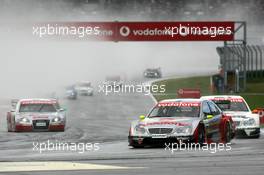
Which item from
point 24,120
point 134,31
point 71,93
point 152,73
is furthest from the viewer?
point 152,73

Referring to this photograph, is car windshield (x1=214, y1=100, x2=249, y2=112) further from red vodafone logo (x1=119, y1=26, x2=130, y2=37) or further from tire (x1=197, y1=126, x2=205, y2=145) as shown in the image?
red vodafone logo (x1=119, y1=26, x2=130, y2=37)

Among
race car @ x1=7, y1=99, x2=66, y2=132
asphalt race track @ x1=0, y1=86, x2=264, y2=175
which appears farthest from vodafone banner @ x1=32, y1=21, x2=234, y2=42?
asphalt race track @ x1=0, y1=86, x2=264, y2=175

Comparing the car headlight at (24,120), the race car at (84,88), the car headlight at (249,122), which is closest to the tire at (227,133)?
Result: the car headlight at (249,122)

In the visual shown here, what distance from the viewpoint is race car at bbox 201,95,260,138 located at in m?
24.7

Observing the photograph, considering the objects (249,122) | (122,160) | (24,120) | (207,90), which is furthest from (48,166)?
(207,90)

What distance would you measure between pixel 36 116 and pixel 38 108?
1.06 meters

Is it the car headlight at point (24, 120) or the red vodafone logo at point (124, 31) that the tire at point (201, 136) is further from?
the red vodafone logo at point (124, 31)

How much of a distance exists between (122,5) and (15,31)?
61.0 m

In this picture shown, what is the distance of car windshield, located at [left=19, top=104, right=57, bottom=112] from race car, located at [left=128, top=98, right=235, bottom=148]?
968 cm

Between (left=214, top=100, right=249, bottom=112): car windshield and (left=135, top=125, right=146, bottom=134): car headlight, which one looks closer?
(left=135, top=125, right=146, bottom=134): car headlight

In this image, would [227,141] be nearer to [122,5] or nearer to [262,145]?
[262,145]

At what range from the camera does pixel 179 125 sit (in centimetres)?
1956

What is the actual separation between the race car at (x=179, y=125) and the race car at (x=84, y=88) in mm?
52605

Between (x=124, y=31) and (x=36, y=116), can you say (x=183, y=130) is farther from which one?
(x=124, y=31)
